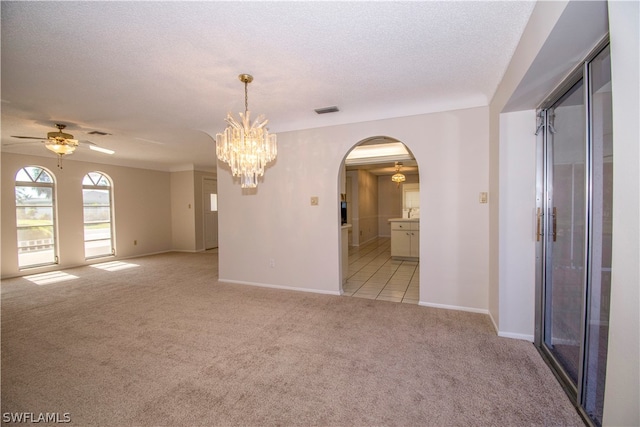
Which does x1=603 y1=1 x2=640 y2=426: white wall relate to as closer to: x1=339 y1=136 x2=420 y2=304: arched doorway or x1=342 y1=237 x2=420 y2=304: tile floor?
x1=339 y1=136 x2=420 y2=304: arched doorway

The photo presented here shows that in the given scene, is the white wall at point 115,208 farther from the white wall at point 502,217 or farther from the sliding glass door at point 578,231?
the sliding glass door at point 578,231

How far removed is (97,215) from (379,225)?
29.2 ft

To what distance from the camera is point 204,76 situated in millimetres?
2707

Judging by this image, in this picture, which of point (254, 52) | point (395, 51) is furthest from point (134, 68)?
point (395, 51)

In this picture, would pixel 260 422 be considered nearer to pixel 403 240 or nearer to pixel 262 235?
pixel 262 235

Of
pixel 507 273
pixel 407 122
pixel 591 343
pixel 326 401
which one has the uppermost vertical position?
pixel 407 122

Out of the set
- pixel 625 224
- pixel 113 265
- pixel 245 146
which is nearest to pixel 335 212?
pixel 245 146

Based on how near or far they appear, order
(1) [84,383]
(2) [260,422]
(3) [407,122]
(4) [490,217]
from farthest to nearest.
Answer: (3) [407,122], (4) [490,217], (1) [84,383], (2) [260,422]

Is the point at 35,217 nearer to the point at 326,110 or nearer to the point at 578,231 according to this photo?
the point at 326,110

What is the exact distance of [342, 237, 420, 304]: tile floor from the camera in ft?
13.4

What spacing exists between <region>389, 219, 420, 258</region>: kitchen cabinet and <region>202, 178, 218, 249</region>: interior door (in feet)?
17.9

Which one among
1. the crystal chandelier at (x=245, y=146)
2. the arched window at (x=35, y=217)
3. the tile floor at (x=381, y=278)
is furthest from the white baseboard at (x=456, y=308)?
the arched window at (x=35, y=217)

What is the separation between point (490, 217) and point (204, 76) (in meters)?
3.37

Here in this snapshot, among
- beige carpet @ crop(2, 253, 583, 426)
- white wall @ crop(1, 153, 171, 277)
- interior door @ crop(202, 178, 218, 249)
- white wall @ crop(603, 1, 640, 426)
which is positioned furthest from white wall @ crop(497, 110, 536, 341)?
white wall @ crop(1, 153, 171, 277)
